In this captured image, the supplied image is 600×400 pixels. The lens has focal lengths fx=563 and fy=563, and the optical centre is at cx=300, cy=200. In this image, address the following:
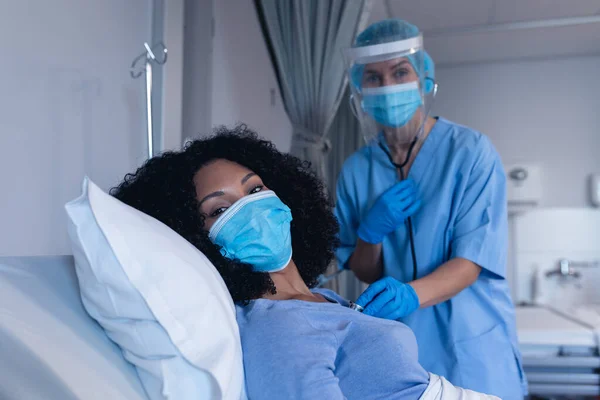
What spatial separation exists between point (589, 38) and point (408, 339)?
299 cm

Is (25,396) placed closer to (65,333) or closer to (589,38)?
(65,333)

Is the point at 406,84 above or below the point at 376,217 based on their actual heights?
above

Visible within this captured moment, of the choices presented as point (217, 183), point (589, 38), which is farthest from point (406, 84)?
point (589, 38)

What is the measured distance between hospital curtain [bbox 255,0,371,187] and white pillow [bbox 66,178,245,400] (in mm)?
1119

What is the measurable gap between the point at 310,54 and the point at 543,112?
2.35 metres

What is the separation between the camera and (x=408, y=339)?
99cm

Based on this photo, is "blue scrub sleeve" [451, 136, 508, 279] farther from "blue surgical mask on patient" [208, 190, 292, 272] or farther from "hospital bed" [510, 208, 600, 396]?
"hospital bed" [510, 208, 600, 396]

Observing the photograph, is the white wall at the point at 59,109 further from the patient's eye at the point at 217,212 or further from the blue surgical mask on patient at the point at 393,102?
the blue surgical mask on patient at the point at 393,102

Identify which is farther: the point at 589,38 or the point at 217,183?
the point at 589,38

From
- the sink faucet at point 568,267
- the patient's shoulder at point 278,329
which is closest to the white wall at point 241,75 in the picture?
the patient's shoulder at point 278,329

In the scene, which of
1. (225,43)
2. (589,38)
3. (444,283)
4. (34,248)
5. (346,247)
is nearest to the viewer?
(34,248)

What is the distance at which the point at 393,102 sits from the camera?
1448mm

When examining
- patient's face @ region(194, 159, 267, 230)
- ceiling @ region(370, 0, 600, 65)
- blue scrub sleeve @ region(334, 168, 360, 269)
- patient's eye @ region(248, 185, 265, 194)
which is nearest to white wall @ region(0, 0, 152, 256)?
patient's face @ region(194, 159, 267, 230)

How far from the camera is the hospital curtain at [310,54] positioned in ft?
6.01
